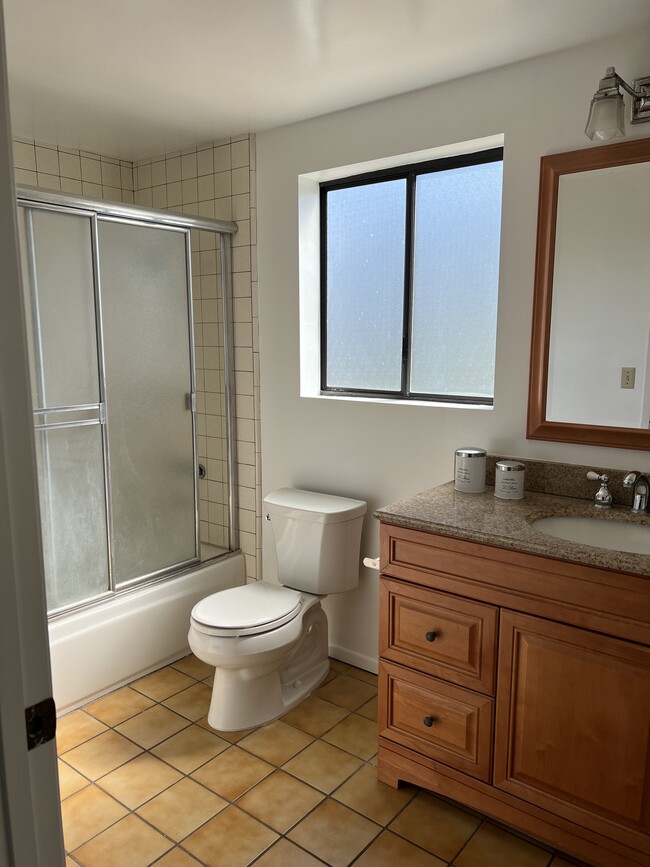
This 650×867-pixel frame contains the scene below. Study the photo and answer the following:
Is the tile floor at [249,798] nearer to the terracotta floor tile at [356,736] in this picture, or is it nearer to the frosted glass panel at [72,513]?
the terracotta floor tile at [356,736]

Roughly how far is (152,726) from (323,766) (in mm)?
669

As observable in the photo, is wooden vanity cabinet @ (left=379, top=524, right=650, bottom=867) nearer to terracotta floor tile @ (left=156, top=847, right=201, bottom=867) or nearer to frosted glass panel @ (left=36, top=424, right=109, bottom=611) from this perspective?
terracotta floor tile @ (left=156, top=847, right=201, bottom=867)

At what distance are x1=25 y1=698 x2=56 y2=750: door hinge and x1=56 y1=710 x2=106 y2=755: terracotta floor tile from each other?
161 centimetres

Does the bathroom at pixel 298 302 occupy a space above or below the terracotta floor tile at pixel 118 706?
above

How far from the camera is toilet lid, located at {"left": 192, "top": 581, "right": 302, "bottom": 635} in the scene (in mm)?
2266

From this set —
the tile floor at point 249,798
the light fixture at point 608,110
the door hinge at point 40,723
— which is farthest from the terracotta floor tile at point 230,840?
the light fixture at point 608,110

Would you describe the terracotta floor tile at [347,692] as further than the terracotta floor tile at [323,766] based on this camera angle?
Yes

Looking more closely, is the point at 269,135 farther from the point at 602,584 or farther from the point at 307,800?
the point at 307,800

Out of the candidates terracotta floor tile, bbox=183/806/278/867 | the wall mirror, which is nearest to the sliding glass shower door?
terracotta floor tile, bbox=183/806/278/867

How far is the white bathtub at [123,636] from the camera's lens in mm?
2443

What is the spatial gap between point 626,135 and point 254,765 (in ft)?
7.51

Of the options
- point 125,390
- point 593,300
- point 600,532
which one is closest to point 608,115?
point 593,300

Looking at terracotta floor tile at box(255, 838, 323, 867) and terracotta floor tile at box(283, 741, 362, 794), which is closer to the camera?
terracotta floor tile at box(255, 838, 323, 867)

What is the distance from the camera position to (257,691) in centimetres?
238
